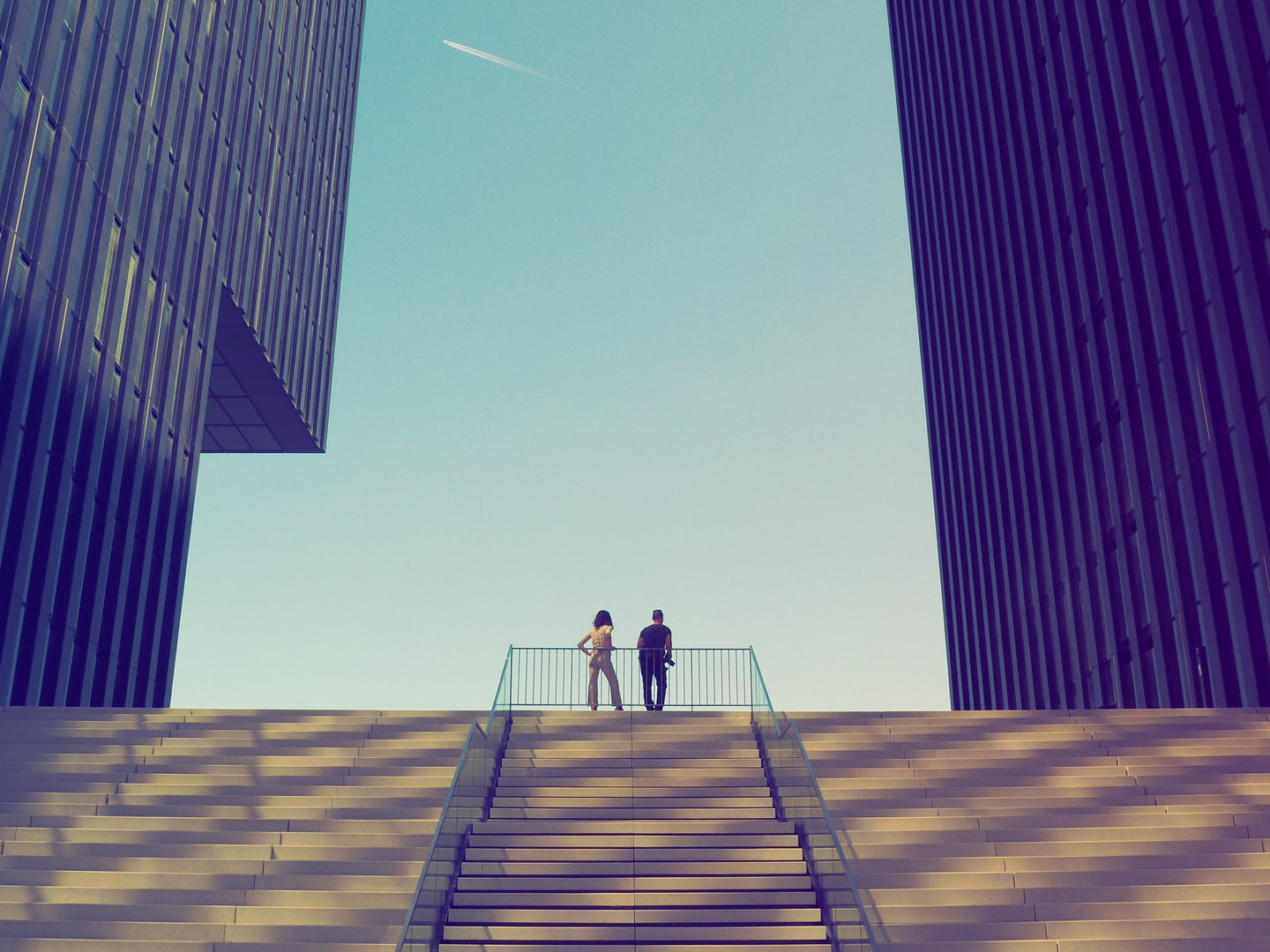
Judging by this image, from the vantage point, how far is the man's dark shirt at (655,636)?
16938 mm

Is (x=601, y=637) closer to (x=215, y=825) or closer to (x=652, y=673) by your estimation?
(x=652, y=673)

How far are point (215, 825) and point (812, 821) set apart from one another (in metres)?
4.99

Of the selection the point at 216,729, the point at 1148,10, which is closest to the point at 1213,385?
the point at 1148,10

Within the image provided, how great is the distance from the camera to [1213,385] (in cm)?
1956

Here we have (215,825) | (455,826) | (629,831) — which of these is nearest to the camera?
(455,826)

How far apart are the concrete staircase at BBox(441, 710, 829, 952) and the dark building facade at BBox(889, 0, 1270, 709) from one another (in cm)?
1032

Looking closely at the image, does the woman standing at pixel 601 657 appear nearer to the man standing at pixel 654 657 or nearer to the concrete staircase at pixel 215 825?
the man standing at pixel 654 657

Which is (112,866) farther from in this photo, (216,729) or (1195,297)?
(1195,297)

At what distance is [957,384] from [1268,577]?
62.3ft

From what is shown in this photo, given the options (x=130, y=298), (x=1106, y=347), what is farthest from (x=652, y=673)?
(x=130, y=298)

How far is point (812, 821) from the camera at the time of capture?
10094 millimetres

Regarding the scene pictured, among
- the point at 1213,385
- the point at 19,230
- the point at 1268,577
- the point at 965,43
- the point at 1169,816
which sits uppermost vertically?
the point at 965,43

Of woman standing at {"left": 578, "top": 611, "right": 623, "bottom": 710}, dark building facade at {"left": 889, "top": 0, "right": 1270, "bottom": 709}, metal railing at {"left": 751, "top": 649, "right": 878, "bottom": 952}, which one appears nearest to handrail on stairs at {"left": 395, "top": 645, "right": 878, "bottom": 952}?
metal railing at {"left": 751, "top": 649, "right": 878, "bottom": 952}

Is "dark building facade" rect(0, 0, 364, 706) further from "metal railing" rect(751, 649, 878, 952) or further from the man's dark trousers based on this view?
"metal railing" rect(751, 649, 878, 952)
